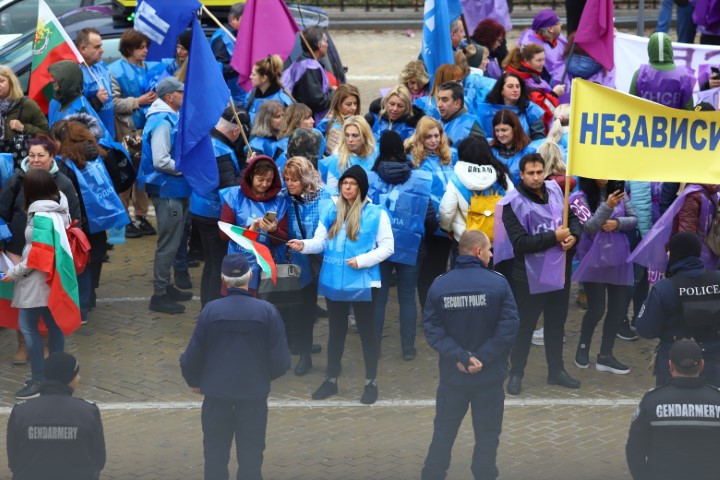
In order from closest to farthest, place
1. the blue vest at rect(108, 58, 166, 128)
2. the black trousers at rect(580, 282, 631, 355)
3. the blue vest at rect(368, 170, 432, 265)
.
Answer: the blue vest at rect(368, 170, 432, 265) < the black trousers at rect(580, 282, 631, 355) < the blue vest at rect(108, 58, 166, 128)

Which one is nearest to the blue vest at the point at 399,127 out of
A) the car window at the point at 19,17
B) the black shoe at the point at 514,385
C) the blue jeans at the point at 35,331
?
the black shoe at the point at 514,385

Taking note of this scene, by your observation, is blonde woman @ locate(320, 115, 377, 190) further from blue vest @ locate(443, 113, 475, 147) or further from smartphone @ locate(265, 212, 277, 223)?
blue vest @ locate(443, 113, 475, 147)

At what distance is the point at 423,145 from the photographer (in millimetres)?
10711

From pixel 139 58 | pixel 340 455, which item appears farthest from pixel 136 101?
pixel 340 455

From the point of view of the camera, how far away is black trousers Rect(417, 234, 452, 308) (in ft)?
35.9

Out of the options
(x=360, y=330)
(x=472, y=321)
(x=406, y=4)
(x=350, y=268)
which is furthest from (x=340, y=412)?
(x=406, y=4)

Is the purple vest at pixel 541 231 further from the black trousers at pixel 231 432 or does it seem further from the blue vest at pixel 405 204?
the black trousers at pixel 231 432

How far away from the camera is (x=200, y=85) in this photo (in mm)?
10656

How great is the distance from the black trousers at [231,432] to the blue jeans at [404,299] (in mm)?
2690

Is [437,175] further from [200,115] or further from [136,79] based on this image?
[136,79]

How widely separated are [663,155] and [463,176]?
1.82 m

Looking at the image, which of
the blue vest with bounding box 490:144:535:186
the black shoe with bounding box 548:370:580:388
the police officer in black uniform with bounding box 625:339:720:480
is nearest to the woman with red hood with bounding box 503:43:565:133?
the blue vest with bounding box 490:144:535:186

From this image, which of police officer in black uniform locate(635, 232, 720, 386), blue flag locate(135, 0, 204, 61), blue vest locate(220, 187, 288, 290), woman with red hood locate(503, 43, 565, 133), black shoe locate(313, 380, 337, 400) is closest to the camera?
police officer in black uniform locate(635, 232, 720, 386)

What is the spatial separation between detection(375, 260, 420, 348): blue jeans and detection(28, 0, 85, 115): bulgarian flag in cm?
395
